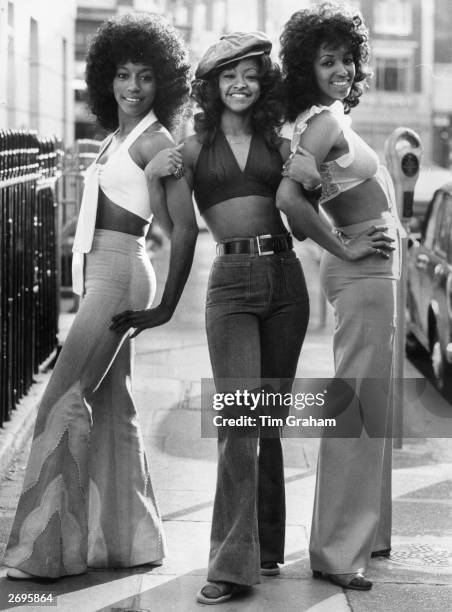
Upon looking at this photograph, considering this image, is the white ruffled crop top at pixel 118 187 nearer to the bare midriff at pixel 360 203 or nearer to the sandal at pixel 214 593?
the bare midriff at pixel 360 203

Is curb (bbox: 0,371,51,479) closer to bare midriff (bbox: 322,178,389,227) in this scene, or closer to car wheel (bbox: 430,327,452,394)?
bare midriff (bbox: 322,178,389,227)

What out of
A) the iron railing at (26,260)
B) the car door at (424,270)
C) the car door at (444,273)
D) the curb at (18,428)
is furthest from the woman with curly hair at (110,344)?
the car door at (424,270)

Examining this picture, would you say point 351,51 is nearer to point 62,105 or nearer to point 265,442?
point 265,442

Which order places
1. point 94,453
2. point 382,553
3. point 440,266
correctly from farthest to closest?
point 440,266 → point 382,553 → point 94,453

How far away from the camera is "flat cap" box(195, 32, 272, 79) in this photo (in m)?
4.22

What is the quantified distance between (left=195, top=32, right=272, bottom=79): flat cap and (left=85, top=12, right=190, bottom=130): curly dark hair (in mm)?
258

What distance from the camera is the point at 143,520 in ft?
15.1

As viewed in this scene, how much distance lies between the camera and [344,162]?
14.3ft

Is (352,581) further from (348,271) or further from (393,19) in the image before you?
(393,19)

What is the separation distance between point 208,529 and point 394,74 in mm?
49461

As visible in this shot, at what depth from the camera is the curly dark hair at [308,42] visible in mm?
4383

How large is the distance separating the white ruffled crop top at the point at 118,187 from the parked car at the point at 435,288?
14.1 ft

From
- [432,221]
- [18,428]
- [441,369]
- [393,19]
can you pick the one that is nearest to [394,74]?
[393,19]

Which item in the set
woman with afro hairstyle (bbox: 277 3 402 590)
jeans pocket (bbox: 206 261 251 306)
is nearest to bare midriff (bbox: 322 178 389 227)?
woman with afro hairstyle (bbox: 277 3 402 590)
